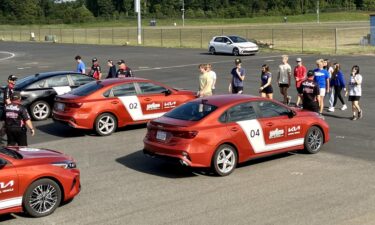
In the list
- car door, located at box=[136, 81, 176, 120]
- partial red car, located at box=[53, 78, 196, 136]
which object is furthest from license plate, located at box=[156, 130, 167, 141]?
car door, located at box=[136, 81, 176, 120]

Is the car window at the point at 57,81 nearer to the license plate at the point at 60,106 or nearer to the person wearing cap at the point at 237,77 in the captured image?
the license plate at the point at 60,106

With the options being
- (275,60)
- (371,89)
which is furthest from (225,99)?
(275,60)

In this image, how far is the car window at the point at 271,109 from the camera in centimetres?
1100

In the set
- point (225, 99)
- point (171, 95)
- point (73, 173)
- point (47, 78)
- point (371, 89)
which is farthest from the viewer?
point (371, 89)

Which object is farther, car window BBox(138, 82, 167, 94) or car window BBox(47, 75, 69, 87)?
car window BBox(47, 75, 69, 87)

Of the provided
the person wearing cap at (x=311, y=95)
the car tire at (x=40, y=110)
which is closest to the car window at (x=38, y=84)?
the car tire at (x=40, y=110)

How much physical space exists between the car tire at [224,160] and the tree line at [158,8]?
128 m

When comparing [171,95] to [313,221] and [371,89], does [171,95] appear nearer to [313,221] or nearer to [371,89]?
[313,221]

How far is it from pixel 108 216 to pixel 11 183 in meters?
1.50

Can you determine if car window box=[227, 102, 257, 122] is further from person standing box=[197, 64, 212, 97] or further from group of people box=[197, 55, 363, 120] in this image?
person standing box=[197, 64, 212, 97]

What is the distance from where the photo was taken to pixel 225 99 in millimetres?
10836

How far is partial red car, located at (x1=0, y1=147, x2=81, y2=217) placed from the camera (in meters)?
7.71

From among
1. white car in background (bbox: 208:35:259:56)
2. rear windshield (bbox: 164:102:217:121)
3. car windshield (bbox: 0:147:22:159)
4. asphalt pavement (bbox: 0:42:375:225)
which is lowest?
asphalt pavement (bbox: 0:42:375:225)

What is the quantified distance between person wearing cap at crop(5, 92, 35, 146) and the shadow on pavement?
6.91 feet
